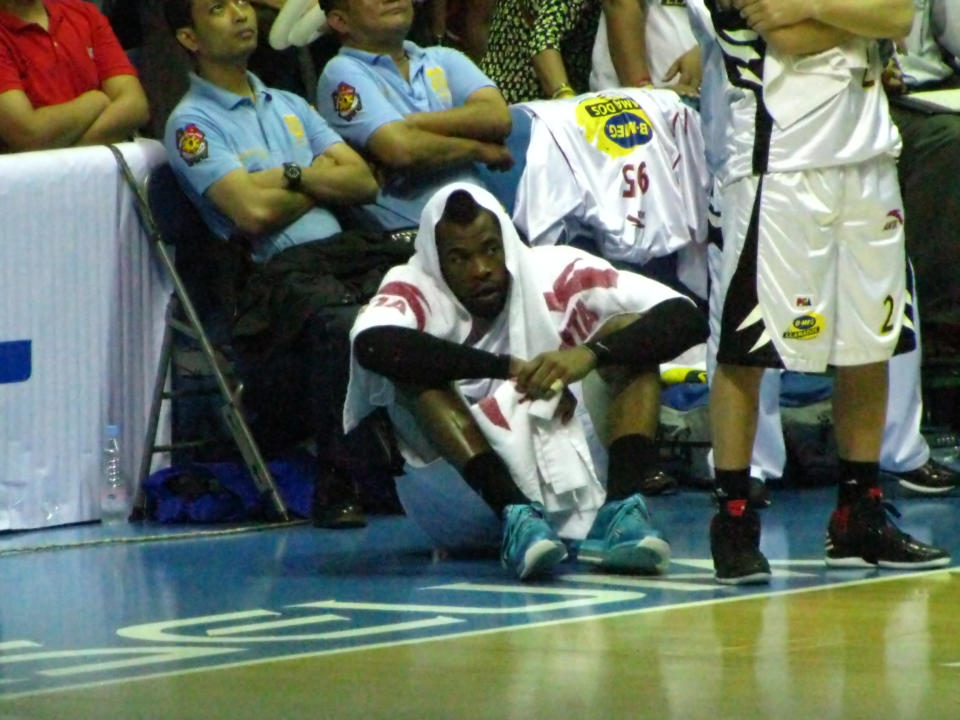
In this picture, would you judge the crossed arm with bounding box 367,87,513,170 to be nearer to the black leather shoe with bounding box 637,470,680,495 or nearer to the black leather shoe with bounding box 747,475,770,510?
the black leather shoe with bounding box 637,470,680,495

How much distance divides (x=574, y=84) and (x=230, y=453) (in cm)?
245

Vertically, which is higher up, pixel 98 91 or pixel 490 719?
pixel 98 91

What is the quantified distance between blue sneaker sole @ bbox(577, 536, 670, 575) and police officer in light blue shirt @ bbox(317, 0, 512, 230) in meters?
2.34

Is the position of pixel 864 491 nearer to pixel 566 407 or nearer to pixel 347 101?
pixel 566 407

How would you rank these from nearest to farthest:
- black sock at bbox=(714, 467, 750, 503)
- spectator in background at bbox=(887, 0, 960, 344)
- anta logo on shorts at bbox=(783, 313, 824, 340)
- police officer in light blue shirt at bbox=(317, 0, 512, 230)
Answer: anta logo on shorts at bbox=(783, 313, 824, 340), black sock at bbox=(714, 467, 750, 503), police officer in light blue shirt at bbox=(317, 0, 512, 230), spectator in background at bbox=(887, 0, 960, 344)

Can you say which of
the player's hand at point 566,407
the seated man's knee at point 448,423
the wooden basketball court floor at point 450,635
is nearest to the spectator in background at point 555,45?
the wooden basketball court floor at point 450,635

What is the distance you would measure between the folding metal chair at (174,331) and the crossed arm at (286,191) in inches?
8.7

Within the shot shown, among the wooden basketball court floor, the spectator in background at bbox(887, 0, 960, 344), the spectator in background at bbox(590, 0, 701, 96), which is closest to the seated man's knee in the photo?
the wooden basketball court floor

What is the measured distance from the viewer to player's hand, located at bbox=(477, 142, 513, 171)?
277 inches

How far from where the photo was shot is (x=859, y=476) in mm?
4812

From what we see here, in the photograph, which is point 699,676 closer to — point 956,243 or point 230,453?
point 230,453

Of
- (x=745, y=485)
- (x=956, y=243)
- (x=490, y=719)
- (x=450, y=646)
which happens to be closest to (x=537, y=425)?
(x=745, y=485)

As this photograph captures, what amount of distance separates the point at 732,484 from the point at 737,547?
16 centimetres

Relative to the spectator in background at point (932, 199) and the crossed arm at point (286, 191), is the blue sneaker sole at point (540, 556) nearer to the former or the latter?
the crossed arm at point (286, 191)
